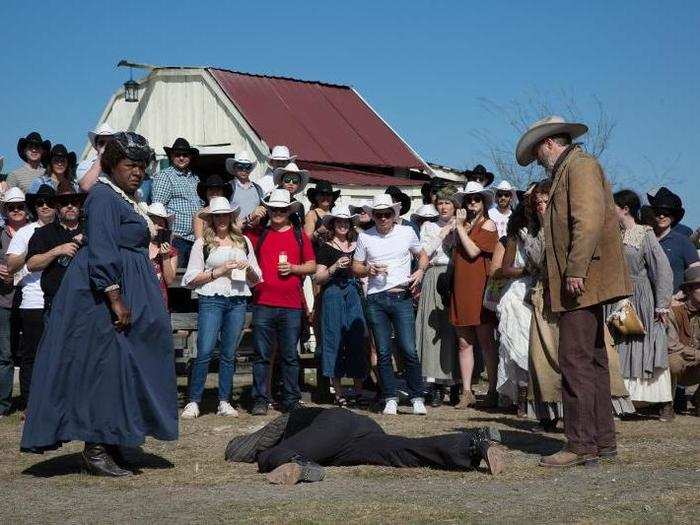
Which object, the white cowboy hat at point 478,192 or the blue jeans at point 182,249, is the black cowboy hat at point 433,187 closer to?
the white cowboy hat at point 478,192

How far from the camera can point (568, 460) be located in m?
7.97

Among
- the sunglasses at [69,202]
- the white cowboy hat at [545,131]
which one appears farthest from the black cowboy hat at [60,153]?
the white cowboy hat at [545,131]

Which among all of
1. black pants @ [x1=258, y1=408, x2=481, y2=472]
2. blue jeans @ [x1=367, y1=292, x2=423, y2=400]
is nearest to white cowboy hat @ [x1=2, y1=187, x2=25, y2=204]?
blue jeans @ [x1=367, y1=292, x2=423, y2=400]

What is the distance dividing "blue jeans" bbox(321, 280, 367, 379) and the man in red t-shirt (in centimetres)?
53

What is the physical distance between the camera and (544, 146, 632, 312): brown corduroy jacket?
7.81 m

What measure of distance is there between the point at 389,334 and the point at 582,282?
4.20 m

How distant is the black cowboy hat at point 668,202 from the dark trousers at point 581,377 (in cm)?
453

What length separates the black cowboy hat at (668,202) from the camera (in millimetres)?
12289

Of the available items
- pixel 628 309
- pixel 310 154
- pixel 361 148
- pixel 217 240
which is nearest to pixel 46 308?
pixel 217 240

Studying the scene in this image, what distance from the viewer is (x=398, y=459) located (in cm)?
808

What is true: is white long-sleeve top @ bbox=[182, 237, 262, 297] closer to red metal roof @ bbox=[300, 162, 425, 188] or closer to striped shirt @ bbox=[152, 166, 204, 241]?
striped shirt @ bbox=[152, 166, 204, 241]

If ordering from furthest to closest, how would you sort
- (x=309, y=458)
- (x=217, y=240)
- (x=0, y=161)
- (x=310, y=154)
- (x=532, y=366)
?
(x=310, y=154), (x=0, y=161), (x=217, y=240), (x=532, y=366), (x=309, y=458)

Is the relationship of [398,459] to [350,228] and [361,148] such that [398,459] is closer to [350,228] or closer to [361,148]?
[350,228]

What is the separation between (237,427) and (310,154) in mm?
13868
